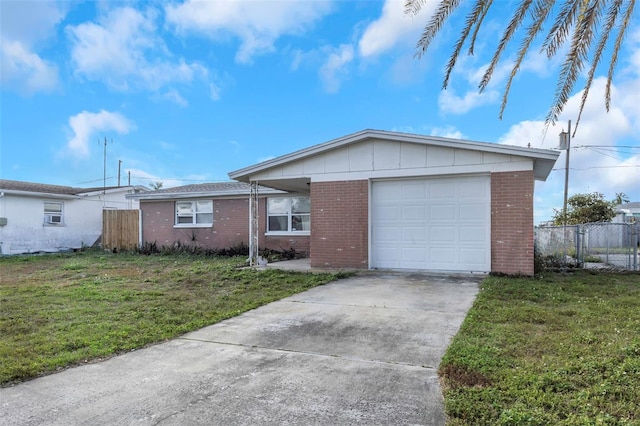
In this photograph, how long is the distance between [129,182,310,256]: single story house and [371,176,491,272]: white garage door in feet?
16.8

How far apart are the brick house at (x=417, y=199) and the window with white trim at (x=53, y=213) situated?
13.4 metres

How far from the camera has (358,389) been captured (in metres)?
3.31

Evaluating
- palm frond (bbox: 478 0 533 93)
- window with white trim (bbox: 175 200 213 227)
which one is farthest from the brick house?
window with white trim (bbox: 175 200 213 227)

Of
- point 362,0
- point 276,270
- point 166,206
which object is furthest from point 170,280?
point 166,206

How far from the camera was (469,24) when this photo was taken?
15.2 ft

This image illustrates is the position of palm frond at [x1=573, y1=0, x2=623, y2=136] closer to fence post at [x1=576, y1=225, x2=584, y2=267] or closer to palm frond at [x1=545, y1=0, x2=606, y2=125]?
palm frond at [x1=545, y1=0, x2=606, y2=125]

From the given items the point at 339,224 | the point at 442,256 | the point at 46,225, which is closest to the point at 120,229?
the point at 46,225

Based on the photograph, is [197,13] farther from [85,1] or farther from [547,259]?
[547,259]

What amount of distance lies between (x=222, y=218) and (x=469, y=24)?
13871 mm

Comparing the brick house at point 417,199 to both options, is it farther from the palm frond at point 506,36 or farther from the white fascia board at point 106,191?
the white fascia board at point 106,191

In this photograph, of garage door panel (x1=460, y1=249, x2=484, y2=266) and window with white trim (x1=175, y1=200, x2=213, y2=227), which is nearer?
garage door panel (x1=460, y1=249, x2=484, y2=266)

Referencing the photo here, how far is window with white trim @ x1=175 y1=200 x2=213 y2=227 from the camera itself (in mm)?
17375

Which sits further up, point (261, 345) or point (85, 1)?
point (85, 1)

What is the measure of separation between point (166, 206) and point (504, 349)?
16.8m
